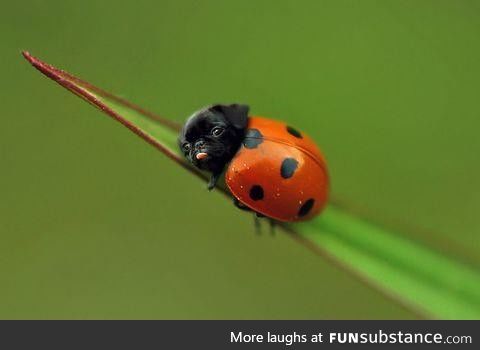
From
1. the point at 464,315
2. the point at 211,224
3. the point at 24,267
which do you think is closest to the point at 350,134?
the point at 211,224

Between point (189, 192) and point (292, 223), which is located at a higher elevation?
point (189, 192)

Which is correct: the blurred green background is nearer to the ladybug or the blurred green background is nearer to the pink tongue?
the ladybug

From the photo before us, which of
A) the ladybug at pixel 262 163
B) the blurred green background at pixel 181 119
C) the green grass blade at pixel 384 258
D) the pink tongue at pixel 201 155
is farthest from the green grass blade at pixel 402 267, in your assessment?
the blurred green background at pixel 181 119

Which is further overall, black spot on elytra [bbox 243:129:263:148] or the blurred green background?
the blurred green background

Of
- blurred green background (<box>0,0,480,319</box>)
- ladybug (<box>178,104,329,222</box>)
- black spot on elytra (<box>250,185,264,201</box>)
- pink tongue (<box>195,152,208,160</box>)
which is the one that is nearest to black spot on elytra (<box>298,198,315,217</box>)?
ladybug (<box>178,104,329,222</box>)

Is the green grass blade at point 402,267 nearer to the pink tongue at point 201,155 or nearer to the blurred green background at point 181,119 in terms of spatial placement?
the pink tongue at point 201,155

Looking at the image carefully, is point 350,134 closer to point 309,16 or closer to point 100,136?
point 309,16
